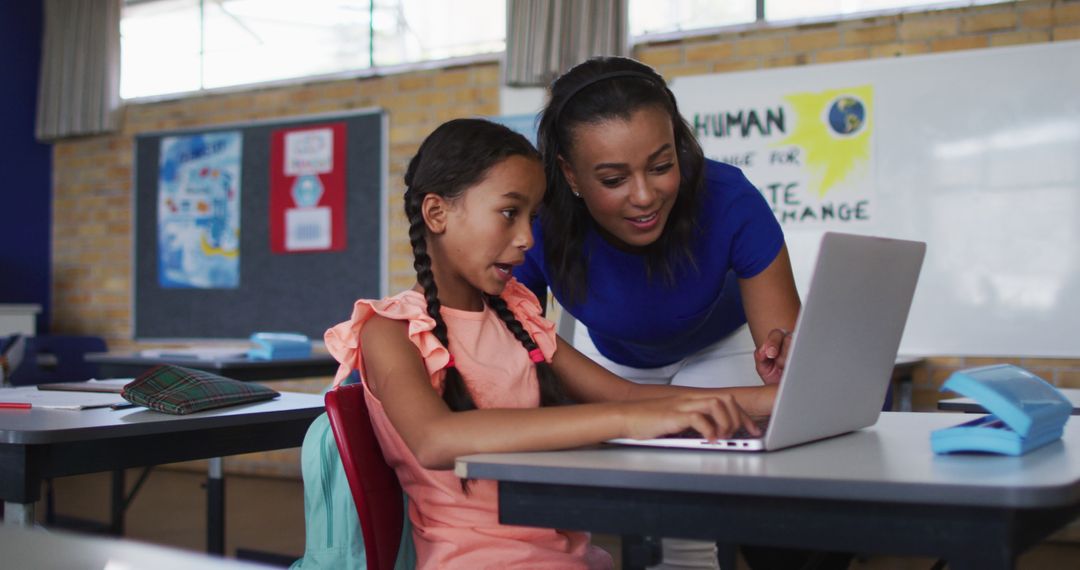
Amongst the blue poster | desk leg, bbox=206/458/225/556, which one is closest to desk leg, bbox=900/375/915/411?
desk leg, bbox=206/458/225/556

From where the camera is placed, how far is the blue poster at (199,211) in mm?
4973

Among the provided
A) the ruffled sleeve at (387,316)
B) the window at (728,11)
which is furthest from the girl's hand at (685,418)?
the window at (728,11)

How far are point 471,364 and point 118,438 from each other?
0.57m

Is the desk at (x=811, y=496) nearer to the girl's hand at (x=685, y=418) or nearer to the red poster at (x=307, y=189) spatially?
the girl's hand at (x=685, y=418)

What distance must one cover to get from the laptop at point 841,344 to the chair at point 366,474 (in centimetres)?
32

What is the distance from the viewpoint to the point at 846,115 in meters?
3.66

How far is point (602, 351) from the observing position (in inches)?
76.3

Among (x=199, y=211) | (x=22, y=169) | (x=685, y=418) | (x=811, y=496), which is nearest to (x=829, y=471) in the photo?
(x=811, y=496)

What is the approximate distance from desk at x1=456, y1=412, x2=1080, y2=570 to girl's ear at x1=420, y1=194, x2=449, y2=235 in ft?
1.39

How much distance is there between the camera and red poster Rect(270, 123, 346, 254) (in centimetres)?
468

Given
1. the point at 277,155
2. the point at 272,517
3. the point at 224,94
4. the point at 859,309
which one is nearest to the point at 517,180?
the point at 859,309

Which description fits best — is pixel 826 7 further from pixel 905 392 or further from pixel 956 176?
pixel 905 392

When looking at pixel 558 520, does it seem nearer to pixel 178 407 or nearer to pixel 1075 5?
pixel 178 407

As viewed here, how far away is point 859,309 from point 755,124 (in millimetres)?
2838
